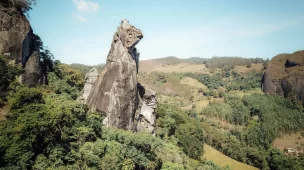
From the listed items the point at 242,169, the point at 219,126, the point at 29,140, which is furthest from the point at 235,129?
the point at 29,140

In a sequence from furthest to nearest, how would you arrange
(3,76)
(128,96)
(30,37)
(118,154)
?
(30,37)
(128,96)
(3,76)
(118,154)

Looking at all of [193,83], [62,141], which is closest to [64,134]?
[62,141]

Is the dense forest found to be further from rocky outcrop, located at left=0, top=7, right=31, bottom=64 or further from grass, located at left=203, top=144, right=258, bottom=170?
grass, located at left=203, top=144, right=258, bottom=170

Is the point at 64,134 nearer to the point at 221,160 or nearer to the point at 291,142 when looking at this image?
the point at 221,160

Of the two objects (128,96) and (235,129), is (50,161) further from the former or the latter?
(235,129)

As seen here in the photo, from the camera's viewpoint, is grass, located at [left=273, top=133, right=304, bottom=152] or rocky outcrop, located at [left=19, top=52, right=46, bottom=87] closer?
Result: rocky outcrop, located at [left=19, top=52, right=46, bottom=87]

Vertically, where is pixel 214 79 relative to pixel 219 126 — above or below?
above

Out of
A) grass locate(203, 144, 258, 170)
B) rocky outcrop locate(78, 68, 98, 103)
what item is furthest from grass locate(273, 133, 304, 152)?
rocky outcrop locate(78, 68, 98, 103)
